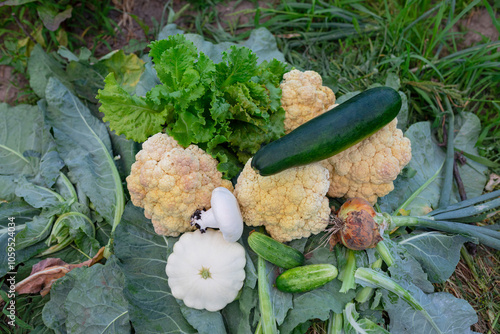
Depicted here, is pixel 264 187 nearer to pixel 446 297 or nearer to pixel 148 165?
pixel 148 165

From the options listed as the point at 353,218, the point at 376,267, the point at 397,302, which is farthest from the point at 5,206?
the point at 397,302

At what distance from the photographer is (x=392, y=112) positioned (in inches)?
72.2

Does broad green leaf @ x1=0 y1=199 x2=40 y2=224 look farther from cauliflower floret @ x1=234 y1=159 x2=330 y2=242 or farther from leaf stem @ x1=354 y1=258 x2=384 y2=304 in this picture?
leaf stem @ x1=354 y1=258 x2=384 y2=304

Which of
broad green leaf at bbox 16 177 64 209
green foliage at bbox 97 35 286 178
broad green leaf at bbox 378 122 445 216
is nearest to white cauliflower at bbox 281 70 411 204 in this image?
green foliage at bbox 97 35 286 178

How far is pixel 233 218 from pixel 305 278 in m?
0.49

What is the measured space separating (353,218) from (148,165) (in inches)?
42.6

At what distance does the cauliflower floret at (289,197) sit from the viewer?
185cm

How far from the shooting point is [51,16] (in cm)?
263

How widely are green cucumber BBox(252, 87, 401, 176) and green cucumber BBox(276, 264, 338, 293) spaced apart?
545 mm

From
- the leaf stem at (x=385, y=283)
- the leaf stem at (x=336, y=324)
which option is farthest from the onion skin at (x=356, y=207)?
the leaf stem at (x=336, y=324)

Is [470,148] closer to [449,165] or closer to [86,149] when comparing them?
[449,165]

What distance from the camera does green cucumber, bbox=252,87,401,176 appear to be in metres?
1.70

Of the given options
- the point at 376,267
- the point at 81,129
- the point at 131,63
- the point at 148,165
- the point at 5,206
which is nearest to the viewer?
the point at 148,165

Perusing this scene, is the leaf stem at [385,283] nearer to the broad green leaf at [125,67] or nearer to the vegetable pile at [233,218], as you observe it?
the vegetable pile at [233,218]
